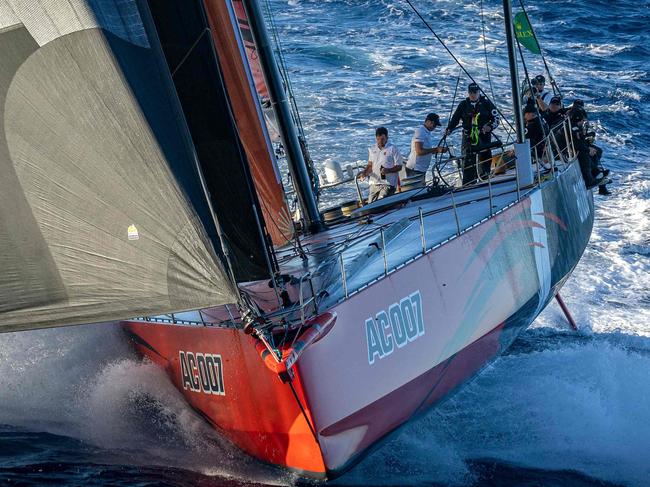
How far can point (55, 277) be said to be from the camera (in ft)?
15.1

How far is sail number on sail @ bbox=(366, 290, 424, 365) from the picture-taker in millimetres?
5297

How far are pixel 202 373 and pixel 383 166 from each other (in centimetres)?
358

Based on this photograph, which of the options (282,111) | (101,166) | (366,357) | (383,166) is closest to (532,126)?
(383,166)

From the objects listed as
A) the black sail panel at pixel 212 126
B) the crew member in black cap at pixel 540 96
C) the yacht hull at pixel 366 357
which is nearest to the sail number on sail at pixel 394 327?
the yacht hull at pixel 366 357

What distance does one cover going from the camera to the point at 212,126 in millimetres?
4832

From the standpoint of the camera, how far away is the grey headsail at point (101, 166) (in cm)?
432

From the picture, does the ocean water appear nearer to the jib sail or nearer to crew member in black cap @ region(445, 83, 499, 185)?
the jib sail

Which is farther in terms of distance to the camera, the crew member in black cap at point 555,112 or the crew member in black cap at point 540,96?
the crew member in black cap at point 540,96

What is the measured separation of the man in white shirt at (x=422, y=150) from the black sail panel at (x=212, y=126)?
4.05 metres

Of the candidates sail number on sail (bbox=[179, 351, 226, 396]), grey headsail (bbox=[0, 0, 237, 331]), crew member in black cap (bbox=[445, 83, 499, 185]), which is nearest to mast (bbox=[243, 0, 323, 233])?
sail number on sail (bbox=[179, 351, 226, 396])

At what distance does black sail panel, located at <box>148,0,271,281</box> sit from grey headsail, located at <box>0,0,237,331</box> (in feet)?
1.07

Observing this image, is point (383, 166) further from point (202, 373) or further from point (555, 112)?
point (202, 373)

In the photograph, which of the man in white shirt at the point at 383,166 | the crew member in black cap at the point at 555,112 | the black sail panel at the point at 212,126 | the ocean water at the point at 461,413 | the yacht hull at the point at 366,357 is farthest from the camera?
the crew member in black cap at the point at 555,112

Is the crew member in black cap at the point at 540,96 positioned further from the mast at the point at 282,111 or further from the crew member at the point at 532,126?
the mast at the point at 282,111
